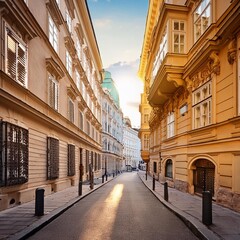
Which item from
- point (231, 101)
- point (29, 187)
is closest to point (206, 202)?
point (231, 101)

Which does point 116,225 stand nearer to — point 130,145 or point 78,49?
point 78,49

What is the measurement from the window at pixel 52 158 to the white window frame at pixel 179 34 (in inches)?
335

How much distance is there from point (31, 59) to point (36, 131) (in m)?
3.26

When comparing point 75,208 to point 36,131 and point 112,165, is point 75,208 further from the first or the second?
point 112,165

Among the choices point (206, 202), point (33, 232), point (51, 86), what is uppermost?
point (51, 86)

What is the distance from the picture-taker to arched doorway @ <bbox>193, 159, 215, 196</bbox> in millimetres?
13602

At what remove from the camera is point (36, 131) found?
14281 millimetres

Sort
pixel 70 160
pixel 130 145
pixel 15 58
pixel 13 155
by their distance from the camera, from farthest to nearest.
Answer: pixel 130 145 → pixel 70 160 → pixel 15 58 → pixel 13 155

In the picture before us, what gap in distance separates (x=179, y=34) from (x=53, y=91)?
25.6 feet

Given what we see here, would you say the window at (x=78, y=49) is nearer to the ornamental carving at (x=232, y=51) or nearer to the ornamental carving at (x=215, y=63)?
the ornamental carving at (x=215, y=63)

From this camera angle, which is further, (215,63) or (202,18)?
(202,18)

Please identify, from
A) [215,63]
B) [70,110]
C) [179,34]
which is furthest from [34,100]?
[179,34]

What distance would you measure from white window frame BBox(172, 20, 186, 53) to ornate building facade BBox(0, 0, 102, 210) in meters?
6.77

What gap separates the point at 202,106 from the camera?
14469 millimetres
